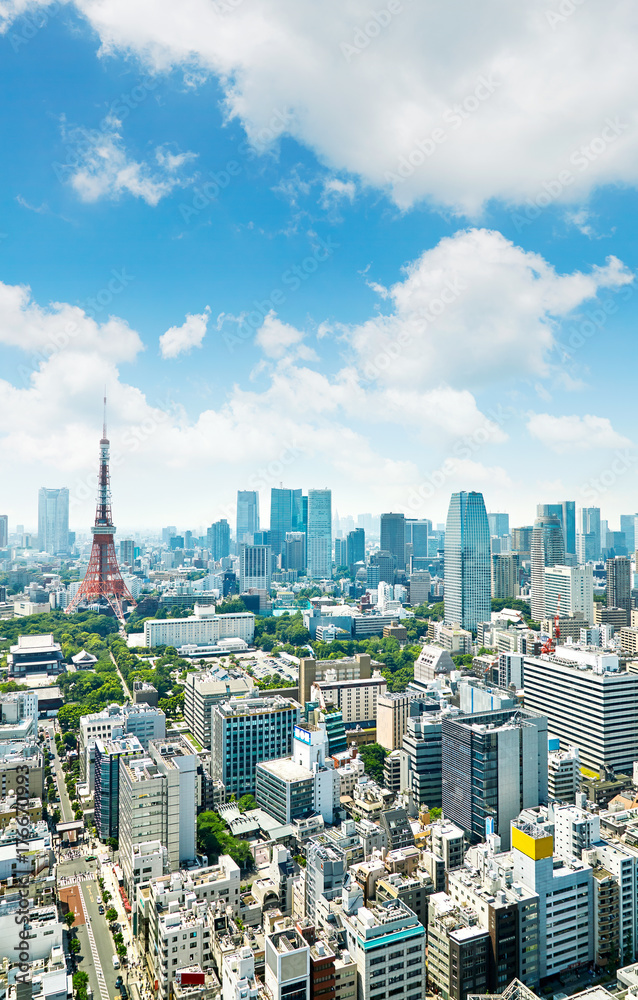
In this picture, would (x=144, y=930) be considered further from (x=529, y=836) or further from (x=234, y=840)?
(x=529, y=836)

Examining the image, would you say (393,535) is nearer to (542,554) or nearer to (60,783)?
(542,554)

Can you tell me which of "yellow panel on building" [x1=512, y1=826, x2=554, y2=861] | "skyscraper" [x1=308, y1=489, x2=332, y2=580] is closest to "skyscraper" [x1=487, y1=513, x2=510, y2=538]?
"skyscraper" [x1=308, y1=489, x2=332, y2=580]

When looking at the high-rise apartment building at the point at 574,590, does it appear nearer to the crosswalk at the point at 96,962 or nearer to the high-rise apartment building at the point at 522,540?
the high-rise apartment building at the point at 522,540

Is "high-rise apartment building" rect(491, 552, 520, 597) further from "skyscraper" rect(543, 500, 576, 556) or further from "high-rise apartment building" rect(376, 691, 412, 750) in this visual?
"high-rise apartment building" rect(376, 691, 412, 750)

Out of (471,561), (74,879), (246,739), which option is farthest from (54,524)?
(74,879)

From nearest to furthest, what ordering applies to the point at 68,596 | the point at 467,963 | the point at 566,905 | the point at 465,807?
the point at 467,963 → the point at 566,905 → the point at 465,807 → the point at 68,596

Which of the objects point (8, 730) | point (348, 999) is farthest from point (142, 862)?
point (8, 730)
